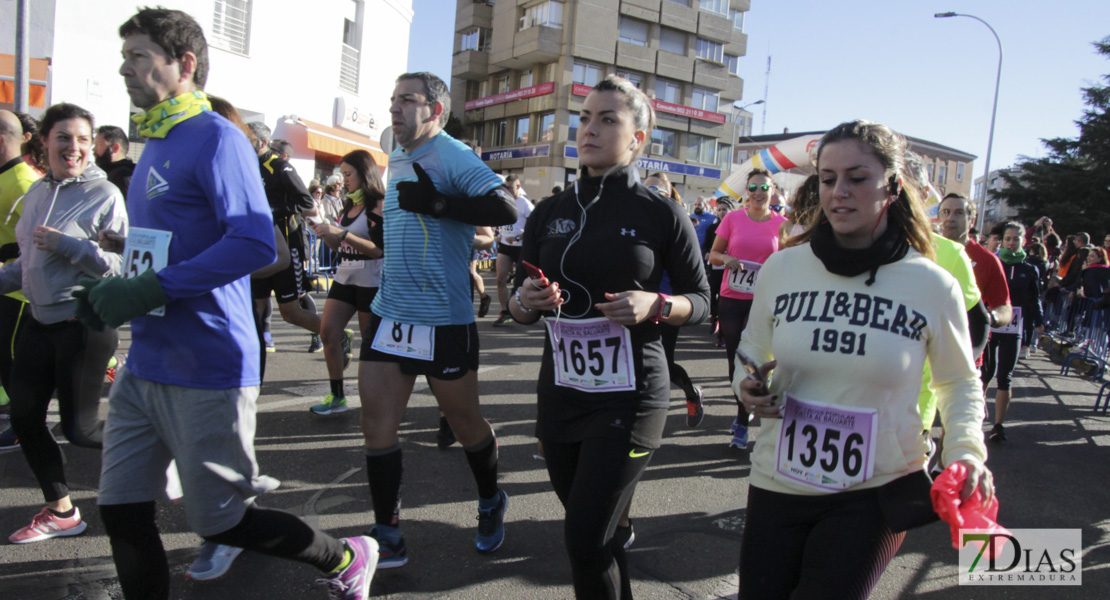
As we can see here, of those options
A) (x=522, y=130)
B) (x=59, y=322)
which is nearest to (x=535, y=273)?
(x=59, y=322)

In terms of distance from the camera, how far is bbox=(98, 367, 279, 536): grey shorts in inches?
93.0

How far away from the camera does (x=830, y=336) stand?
213 centimetres

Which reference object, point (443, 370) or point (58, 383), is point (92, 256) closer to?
point (58, 383)

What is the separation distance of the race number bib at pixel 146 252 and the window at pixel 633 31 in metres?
47.7

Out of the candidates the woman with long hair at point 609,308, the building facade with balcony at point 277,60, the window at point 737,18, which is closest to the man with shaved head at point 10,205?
the woman with long hair at point 609,308

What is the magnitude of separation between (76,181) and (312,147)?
16.9m

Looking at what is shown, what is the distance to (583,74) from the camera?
4588 centimetres

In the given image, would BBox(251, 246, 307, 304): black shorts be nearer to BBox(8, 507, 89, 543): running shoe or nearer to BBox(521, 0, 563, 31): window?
BBox(8, 507, 89, 543): running shoe

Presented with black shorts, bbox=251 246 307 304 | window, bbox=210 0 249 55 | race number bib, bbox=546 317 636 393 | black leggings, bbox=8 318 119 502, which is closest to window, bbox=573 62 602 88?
window, bbox=210 0 249 55

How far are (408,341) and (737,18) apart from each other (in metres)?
55.9

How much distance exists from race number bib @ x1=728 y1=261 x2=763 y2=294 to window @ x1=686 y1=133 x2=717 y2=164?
44.5m

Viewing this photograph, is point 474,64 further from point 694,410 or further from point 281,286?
point 694,410

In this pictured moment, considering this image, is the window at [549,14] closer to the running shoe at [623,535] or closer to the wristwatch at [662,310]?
the running shoe at [623,535]

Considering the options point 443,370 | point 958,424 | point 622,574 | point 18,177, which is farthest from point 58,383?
point 958,424
